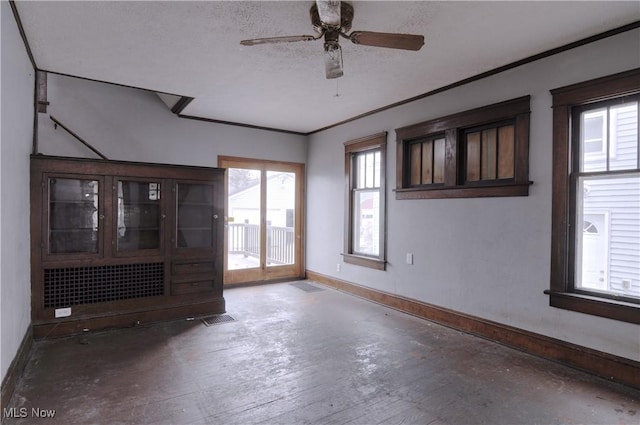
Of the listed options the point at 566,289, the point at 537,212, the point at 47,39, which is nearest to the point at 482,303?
the point at 566,289

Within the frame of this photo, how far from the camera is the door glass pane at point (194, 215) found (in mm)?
4359

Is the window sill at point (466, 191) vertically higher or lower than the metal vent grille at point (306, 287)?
higher

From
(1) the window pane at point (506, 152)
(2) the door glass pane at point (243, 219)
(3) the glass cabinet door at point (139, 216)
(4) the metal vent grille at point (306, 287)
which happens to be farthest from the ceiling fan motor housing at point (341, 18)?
(4) the metal vent grille at point (306, 287)

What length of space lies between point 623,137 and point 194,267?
4.47m

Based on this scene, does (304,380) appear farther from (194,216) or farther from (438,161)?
(438,161)

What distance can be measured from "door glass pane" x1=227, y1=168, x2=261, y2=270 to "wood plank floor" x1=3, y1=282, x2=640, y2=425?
211 centimetres

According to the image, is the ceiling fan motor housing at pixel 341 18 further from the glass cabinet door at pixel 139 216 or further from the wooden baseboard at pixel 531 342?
the wooden baseboard at pixel 531 342

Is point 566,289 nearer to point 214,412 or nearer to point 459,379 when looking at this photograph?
point 459,379

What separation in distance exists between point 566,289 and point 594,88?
5.58 ft

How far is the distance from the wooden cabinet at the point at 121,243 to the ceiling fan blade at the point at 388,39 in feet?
9.04

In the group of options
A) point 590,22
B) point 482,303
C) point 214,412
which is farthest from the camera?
point 482,303

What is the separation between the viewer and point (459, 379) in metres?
2.77

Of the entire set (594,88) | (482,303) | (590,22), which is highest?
(590,22)

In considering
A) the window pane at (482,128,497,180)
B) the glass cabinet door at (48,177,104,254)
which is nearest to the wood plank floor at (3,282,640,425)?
the glass cabinet door at (48,177,104,254)
